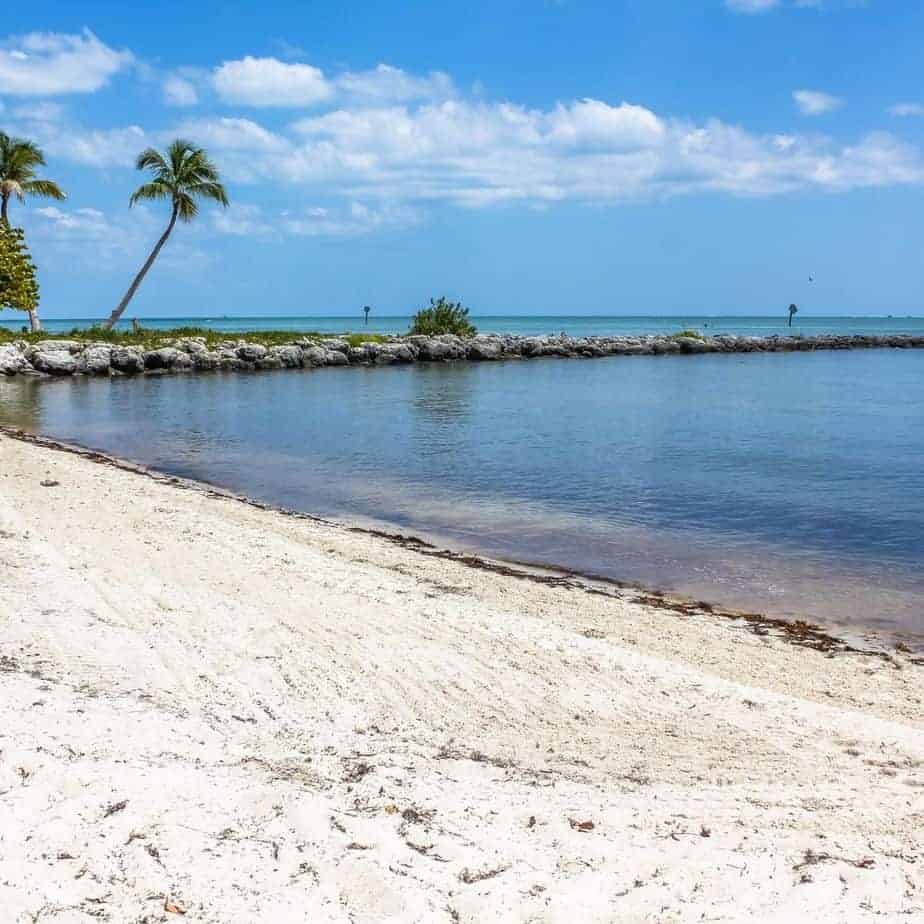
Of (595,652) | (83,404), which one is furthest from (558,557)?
(83,404)

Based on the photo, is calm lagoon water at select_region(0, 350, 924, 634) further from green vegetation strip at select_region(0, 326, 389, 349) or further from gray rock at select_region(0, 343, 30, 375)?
green vegetation strip at select_region(0, 326, 389, 349)

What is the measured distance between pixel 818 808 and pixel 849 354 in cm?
7058

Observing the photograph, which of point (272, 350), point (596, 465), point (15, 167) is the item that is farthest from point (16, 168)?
point (596, 465)

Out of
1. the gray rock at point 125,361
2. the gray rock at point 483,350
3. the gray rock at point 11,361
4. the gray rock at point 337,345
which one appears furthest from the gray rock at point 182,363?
the gray rock at point 483,350

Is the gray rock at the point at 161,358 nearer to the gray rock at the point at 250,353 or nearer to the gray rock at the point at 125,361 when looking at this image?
the gray rock at the point at 125,361

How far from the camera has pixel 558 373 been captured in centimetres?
4416

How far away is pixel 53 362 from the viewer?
37812 millimetres

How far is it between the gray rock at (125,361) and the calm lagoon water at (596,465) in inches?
149

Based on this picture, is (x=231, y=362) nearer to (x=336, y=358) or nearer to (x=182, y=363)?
(x=182, y=363)

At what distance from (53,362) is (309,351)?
12614mm

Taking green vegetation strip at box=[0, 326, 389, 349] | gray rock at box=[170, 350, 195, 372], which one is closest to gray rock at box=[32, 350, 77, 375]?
green vegetation strip at box=[0, 326, 389, 349]

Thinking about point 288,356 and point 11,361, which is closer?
point 11,361

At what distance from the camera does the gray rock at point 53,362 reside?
37.8m

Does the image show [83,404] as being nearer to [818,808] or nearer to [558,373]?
[558,373]
